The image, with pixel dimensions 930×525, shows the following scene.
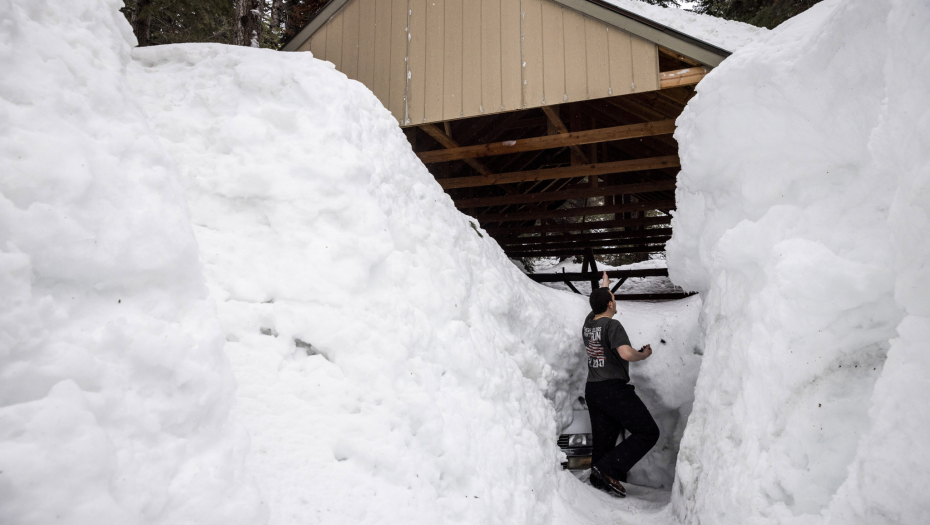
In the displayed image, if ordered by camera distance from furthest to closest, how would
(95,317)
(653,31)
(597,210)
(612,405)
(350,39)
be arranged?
(597,210) → (350,39) → (653,31) → (612,405) → (95,317)

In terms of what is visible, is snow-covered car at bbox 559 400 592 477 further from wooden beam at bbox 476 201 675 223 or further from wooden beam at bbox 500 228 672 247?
wooden beam at bbox 500 228 672 247

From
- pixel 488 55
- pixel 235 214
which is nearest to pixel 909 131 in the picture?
pixel 235 214

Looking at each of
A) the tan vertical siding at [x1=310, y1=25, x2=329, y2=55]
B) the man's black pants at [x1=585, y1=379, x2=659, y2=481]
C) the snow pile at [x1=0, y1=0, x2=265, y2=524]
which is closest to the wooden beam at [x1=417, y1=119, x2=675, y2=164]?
the tan vertical siding at [x1=310, y1=25, x2=329, y2=55]

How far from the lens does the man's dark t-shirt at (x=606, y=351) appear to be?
167 inches

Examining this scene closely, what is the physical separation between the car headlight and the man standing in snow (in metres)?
0.20

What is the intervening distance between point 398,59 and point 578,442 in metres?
5.49

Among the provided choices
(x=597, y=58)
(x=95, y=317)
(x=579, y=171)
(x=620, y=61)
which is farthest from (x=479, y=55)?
(x=95, y=317)

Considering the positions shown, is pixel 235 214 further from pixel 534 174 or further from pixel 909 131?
pixel 534 174

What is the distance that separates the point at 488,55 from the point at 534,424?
4552 millimetres

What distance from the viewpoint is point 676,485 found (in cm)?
347

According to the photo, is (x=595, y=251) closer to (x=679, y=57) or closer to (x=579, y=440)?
(x=679, y=57)

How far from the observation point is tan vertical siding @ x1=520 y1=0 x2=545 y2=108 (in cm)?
546

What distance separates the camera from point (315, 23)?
6.90 meters

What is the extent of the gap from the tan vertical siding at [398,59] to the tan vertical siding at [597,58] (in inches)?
99.0
